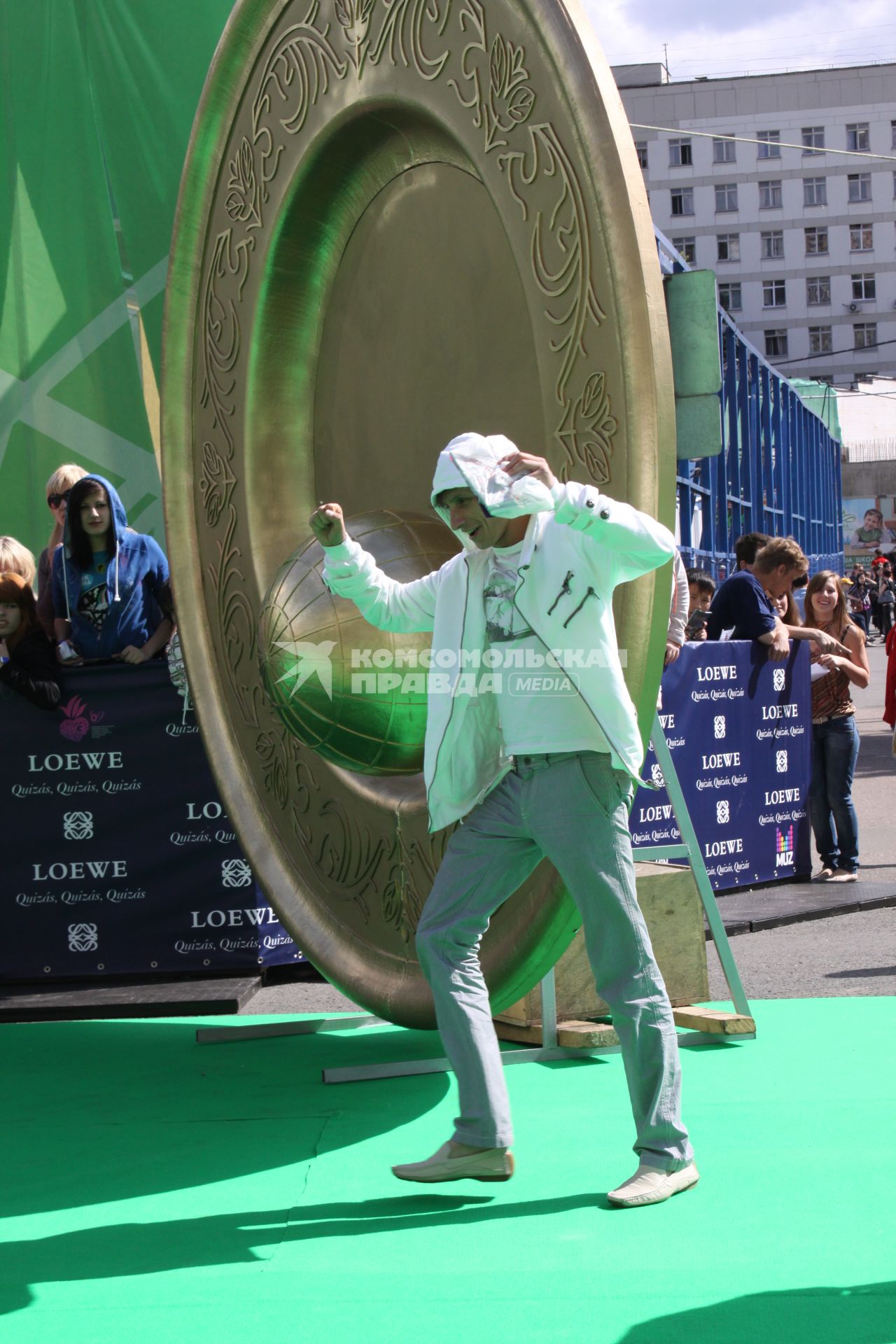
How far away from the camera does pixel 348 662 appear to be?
173 inches

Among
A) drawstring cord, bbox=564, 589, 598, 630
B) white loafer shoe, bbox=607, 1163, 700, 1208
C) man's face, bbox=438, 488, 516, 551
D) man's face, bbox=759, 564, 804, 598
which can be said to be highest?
man's face, bbox=759, 564, 804, 598

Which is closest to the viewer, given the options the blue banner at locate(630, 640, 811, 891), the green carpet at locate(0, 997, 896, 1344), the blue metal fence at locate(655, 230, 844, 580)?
the green carpet at locate(0, 997, 896, 1344)

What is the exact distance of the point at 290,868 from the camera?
5.18 m

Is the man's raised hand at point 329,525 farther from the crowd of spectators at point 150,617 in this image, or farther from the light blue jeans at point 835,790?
the light blue jeans at point 835,790

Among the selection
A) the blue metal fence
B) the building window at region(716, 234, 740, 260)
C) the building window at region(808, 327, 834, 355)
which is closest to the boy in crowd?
the blue metal fence

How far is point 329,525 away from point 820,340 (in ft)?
227

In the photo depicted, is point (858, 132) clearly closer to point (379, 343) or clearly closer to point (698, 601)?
point (698, 601)

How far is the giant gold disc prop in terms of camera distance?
3.83 m

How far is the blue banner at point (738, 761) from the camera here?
7867 millimetres

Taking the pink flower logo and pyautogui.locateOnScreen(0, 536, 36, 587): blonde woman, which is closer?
the pink flower logo

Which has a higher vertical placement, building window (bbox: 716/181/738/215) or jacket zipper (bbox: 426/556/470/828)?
building window (bbox: 716/181/738/215)

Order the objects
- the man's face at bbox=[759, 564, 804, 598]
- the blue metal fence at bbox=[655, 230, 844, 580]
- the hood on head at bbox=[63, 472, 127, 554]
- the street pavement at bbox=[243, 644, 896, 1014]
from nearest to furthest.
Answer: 1. the street pavement at bbox=[243, 644, 896, 1014]
2. the hood on head at bbox=[63, 472, 127, 554]
3. the man's face at bbox=[759, 564, 804, 598]
4. the blue metal fence at bbox=[655, 230, 844, 580]

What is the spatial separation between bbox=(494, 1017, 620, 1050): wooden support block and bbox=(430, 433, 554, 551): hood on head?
222 cm

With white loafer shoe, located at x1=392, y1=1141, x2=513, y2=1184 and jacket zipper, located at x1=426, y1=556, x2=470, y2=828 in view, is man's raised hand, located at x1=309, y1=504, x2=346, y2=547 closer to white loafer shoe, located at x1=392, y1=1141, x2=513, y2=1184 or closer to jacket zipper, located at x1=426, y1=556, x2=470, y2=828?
jacket zipper, located at x1=426, y1=556, x2=470, y2=828
